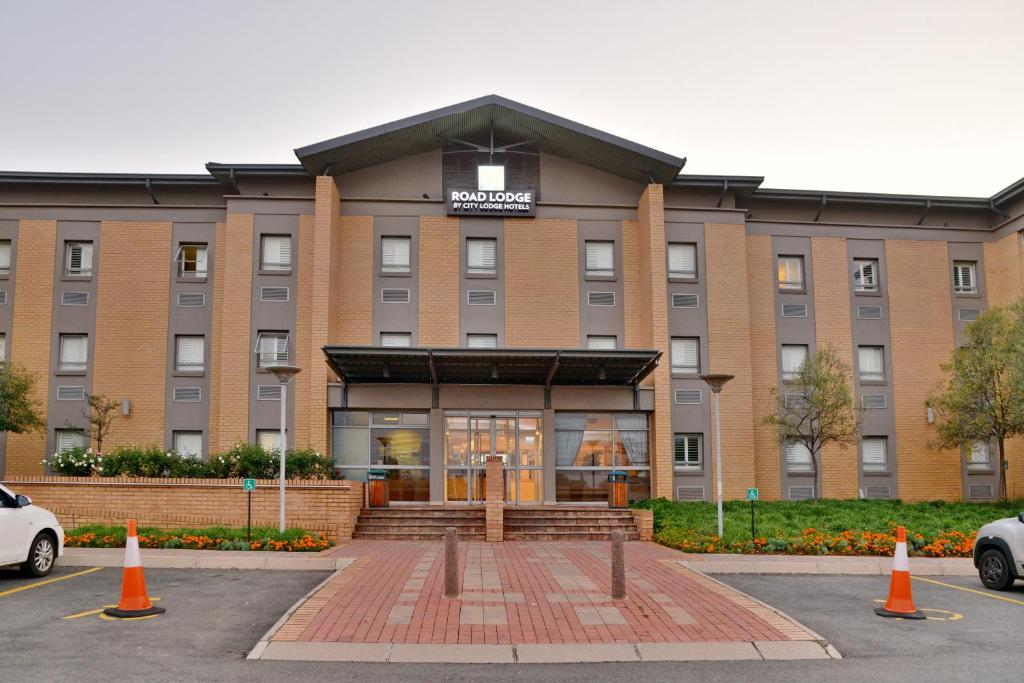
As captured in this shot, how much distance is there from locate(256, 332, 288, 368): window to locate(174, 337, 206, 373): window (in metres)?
2.00

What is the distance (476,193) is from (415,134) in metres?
2.46

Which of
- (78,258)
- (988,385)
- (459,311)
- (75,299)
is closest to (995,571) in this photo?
(988,385)

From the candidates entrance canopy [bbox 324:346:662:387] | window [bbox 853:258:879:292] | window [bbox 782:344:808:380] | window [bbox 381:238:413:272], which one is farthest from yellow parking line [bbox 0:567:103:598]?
window [bbox 853:258:879:292]

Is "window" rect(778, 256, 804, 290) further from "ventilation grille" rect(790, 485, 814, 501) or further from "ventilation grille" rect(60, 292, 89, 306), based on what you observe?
"ventilation grille" rect(60, 292, 89, 306)

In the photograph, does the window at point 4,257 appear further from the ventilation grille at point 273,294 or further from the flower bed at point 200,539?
the flower bed at point 200,539

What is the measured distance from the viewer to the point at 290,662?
827 centimetres

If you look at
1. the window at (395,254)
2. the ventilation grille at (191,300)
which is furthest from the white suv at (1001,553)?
the ventilation grille at (191,300)

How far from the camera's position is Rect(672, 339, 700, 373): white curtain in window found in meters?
25.6

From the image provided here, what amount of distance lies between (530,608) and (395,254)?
16435mm

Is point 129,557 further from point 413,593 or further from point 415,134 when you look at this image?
point 415,134

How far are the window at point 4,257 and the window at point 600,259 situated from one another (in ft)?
57.1

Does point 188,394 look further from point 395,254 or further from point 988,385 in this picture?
→ point 988,385

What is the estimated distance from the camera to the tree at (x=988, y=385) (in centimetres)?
2295

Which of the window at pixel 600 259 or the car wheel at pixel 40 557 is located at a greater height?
the window at pixel 600 259
